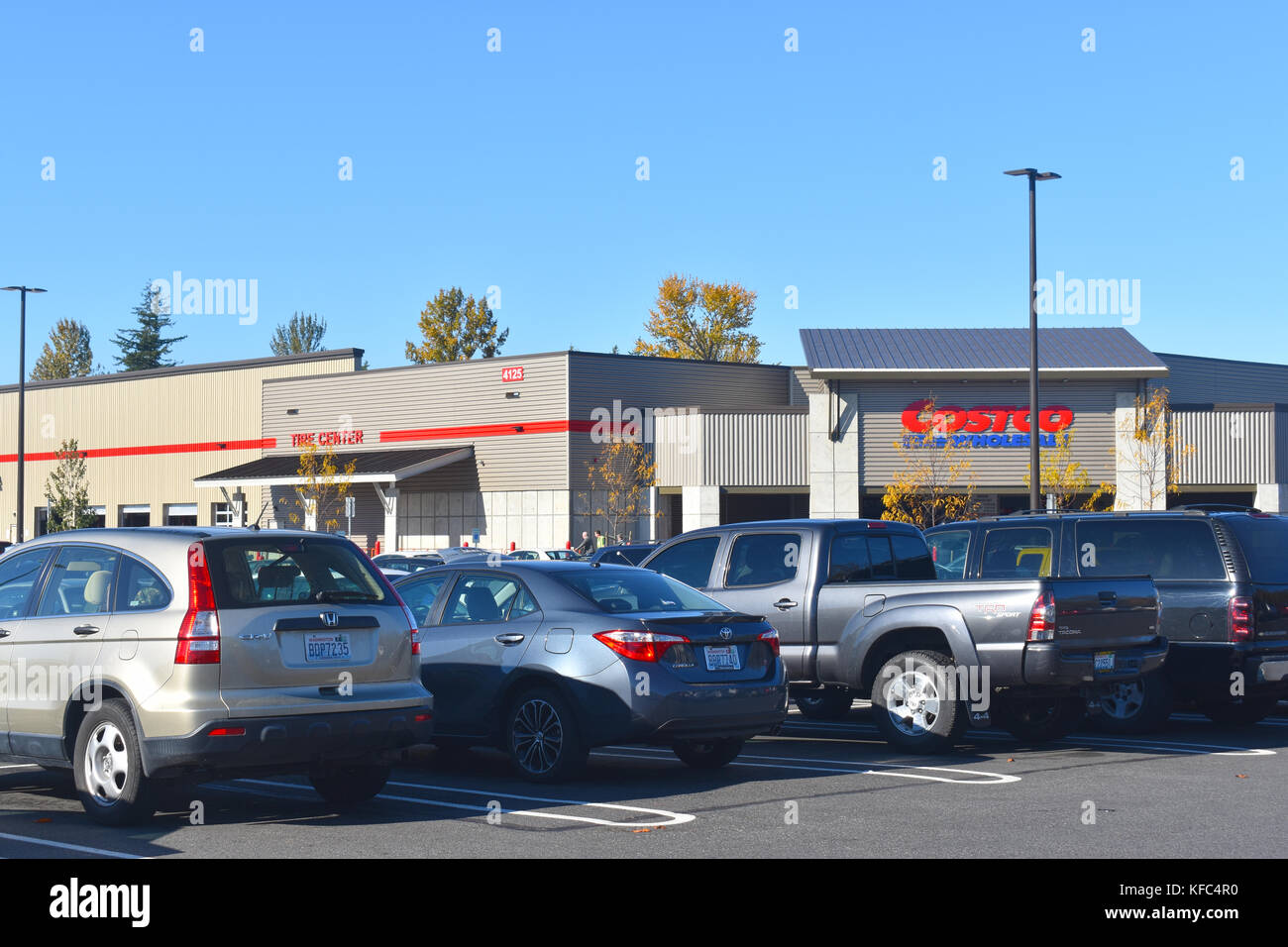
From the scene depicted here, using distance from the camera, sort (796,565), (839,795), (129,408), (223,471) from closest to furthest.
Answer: (839,795) → (796,565) → (223,471) → (129,408)

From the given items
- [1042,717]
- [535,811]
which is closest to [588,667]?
[535,811]

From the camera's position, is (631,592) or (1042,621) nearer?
(631,592)

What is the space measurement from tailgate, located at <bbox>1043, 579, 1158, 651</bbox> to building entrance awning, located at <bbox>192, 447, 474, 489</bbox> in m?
36.4

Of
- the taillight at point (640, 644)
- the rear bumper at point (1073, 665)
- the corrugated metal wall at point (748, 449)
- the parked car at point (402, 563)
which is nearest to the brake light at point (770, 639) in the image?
the taillight at point (640, 644)

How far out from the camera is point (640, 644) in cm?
1012

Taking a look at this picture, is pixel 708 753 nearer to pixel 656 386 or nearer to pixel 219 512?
pixel 656 386

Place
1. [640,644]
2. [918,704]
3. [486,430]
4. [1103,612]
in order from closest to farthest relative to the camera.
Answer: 1. [640,644]
2. [1103,612]
3. [918,704]
4. [486,430]

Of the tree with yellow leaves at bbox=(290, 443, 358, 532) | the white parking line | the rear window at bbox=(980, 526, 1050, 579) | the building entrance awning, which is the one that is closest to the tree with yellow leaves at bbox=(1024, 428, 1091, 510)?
the building entrance awning

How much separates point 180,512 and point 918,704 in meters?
51.9

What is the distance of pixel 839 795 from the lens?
9781 mm

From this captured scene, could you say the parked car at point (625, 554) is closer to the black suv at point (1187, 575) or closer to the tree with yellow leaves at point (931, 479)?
the black suv at point (1187, 575)

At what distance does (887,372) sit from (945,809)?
3502 cm
